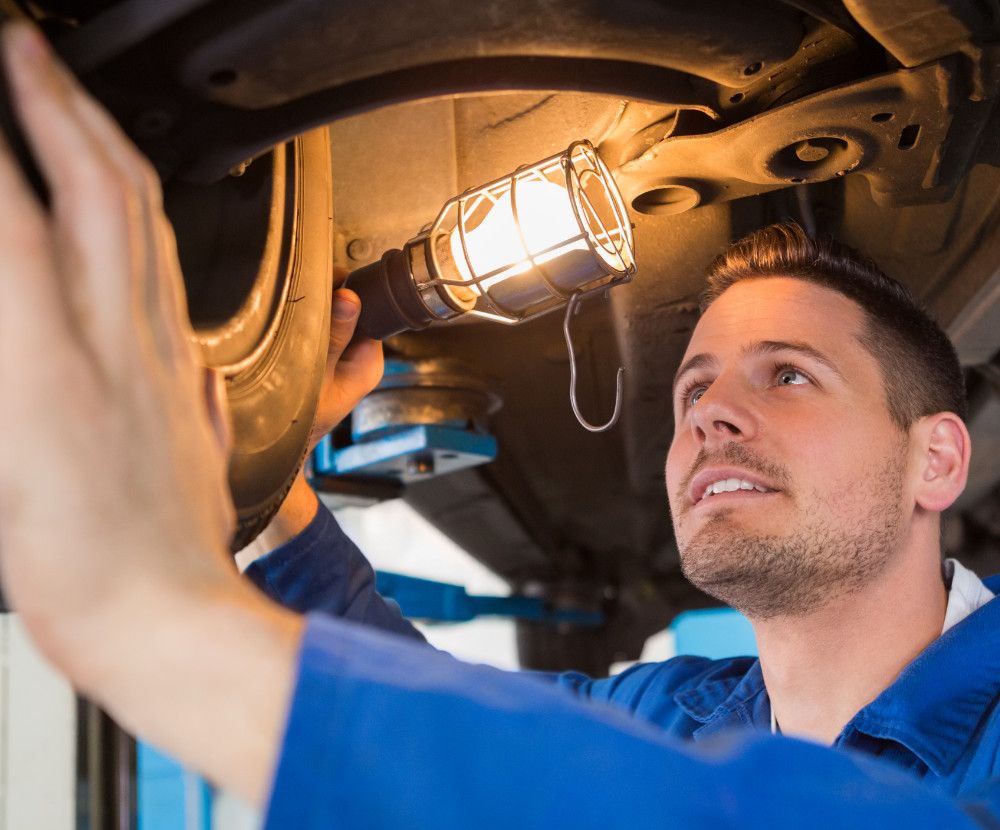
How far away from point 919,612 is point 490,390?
26.6 inches

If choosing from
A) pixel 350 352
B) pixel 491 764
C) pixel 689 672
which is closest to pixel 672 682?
pixel 689 672

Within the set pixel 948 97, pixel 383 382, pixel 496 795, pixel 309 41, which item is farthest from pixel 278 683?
pixel 383 382

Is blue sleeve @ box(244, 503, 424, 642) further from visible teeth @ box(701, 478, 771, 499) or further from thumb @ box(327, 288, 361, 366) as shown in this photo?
visible teeth @ box(701, 478, 771, 499)

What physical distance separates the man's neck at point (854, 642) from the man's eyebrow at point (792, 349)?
0.25 metres

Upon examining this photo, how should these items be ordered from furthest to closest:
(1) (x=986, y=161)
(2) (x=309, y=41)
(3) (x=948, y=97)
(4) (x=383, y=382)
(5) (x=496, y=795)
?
(4) (x=383, y=382) < (1) (x=986, y=161) < (3) (x=948, y=97) < (2) (x=309, y=41) < (5) (x=496, y=795)

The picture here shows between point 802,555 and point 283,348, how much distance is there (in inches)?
25.5

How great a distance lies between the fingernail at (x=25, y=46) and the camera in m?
0.42

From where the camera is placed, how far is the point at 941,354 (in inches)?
53.3

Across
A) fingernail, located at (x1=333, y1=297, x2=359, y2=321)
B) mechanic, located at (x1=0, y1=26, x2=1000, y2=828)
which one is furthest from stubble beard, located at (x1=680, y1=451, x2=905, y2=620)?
mechanic, located at (x1=0, y1=26, x2=1000, y2=828)

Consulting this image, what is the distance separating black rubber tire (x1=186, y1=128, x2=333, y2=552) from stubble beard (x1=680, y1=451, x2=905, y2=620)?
0.53m

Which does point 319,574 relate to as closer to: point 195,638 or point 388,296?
point 388,296

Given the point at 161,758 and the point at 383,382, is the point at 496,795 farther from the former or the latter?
the point at 161,758

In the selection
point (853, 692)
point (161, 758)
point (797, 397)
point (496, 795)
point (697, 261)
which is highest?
point (697, 261)

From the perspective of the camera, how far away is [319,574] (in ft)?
3.81
